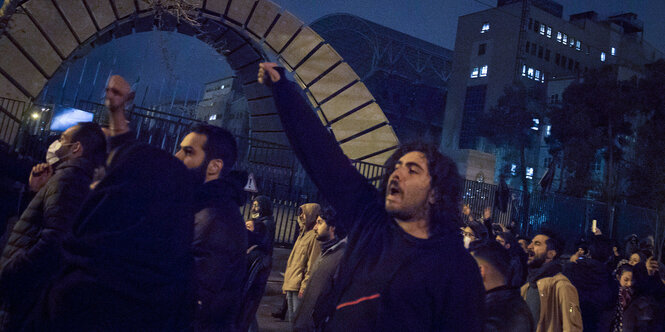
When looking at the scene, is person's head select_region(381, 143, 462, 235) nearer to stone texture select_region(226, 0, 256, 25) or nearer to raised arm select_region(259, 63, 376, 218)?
raised arm select_region(259, 63, 376, 218)

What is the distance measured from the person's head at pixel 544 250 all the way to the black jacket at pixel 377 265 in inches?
140

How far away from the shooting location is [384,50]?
57.7 meters

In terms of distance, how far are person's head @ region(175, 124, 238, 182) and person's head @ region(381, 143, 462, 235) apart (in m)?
1.12

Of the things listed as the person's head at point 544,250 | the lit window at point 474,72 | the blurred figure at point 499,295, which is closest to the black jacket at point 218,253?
the blurred figure at point 499,295

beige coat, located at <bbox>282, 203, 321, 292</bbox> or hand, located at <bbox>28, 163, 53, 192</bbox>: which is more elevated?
hand, located at <bbox>28, 163, 53, 192</bbox>

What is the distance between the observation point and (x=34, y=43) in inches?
336

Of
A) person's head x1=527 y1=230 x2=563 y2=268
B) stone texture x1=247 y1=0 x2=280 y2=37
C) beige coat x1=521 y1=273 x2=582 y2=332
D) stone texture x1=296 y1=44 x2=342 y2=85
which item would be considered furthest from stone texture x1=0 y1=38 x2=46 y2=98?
beige coat x1=521 y1=273 x2=582 y2=332

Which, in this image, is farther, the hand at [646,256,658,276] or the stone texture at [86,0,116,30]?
the stone texture at [86,0,116,30]

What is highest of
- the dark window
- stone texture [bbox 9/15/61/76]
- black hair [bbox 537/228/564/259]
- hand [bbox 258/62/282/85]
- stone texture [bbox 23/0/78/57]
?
the dark window

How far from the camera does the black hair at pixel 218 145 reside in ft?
9.68

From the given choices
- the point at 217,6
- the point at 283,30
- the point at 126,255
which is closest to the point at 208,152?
the point at 126,255

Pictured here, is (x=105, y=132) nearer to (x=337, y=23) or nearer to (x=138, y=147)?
(x=138, y=147)

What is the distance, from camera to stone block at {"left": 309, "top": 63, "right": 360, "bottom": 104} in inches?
458

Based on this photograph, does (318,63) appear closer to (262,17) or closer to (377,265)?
(262,17)
